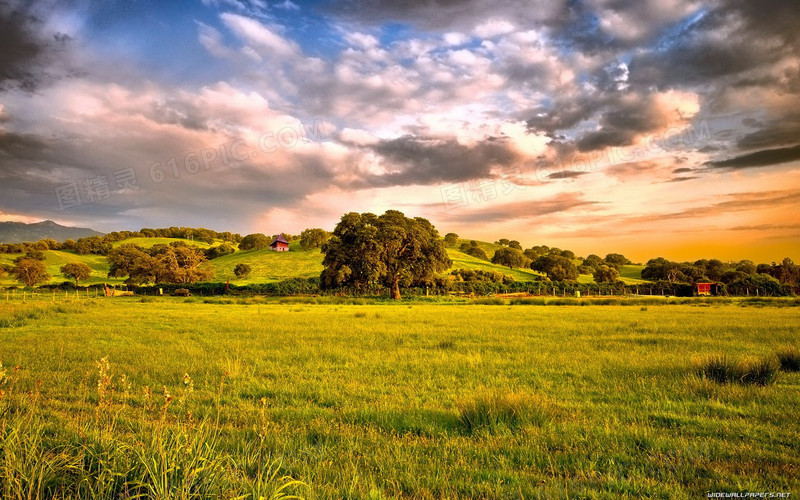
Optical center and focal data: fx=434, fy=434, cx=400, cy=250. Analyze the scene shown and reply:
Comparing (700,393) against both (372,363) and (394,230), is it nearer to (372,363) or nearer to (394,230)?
(372,363)

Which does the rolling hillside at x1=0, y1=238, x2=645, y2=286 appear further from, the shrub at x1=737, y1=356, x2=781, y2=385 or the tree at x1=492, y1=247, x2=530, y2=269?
the shrub at x1=737, y1=356, x2=781, y2=385

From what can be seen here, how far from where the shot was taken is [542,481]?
492 cm

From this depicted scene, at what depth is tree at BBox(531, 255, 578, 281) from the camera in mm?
114250

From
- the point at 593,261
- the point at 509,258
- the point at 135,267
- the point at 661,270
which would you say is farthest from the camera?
the point at 593,261

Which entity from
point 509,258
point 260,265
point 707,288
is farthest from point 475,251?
point 260,265

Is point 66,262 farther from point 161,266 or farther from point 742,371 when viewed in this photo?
point 742,371

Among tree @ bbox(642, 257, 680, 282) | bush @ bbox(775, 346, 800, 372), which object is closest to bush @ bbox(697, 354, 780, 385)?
bush @ bbox(775, 346, 800, 372)

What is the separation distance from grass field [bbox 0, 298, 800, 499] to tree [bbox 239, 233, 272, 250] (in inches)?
5092

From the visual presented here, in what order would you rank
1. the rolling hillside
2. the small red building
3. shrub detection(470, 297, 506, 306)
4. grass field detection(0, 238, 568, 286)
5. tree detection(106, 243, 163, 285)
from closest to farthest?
shrub detection(470, 297, 506, 306)
tree detection(106, 243, 163, 285)
the small red building
grass field detection(0, 238, 568, 286)
the rolling hillside

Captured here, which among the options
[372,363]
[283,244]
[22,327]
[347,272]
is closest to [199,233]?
[283,244]

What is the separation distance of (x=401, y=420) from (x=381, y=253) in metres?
48.2

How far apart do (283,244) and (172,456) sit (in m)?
126

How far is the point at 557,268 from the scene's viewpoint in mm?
115312

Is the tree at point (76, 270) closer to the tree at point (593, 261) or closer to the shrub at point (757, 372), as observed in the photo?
the shrub at point (757, 372)
